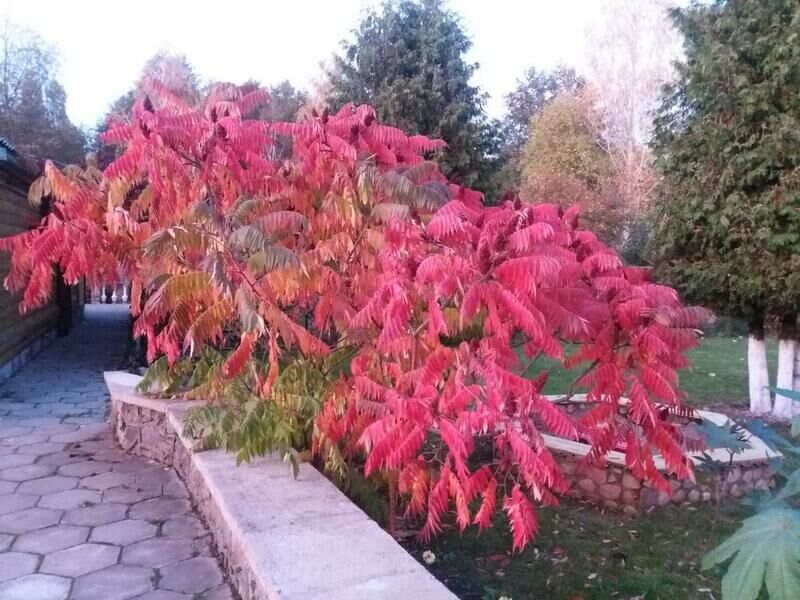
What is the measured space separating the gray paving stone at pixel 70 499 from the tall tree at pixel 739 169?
673 centimetres

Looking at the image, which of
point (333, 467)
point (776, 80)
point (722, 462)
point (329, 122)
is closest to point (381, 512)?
point (333, 467)

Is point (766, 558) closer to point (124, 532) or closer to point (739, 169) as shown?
point (124, 532)

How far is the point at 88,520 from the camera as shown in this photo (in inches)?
168

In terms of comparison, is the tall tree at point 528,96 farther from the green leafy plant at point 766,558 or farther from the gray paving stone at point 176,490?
the green leafy plant at point 766,558

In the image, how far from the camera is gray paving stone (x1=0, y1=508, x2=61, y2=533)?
4129 millimetres

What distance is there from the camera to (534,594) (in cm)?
368

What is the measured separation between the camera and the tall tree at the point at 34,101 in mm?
24750

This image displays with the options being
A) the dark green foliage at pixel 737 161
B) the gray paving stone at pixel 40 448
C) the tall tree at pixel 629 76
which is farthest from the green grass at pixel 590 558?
the tall tree at pixel 629 76

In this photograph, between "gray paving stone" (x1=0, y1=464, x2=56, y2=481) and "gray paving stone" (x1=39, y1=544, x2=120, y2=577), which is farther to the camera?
"gray paving stone" (x1=0, y1=464, x2=56, y2=481)

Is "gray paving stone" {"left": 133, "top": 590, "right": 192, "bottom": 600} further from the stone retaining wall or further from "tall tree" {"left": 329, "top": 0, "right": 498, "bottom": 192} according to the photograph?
"tall tree" {"left": 329, "top": 0, "right": 498, "bottom": 192}

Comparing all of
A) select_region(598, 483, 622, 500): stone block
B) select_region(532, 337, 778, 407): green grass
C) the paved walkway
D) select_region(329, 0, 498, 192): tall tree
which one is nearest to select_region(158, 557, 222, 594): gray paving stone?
the paved walkway

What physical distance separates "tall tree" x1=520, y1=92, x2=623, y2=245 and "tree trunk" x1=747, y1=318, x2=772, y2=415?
11.9 m

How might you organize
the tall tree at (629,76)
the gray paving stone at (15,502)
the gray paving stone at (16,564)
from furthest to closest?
the tall tree at (629,76) → the gray paving stone at (15,502) → the gray paving stone at (16,564)

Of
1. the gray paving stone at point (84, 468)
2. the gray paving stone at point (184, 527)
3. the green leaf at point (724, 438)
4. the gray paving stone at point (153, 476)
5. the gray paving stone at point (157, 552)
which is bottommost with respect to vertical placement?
the gray paving stone at point (157, 552)
